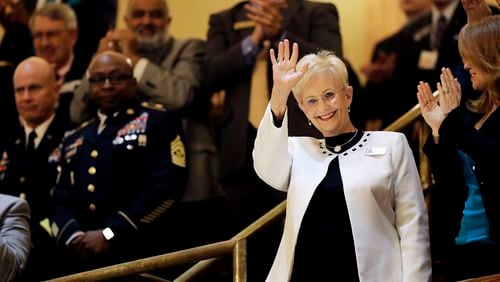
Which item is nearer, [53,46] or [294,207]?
[294,207]

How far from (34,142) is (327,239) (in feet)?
7.14

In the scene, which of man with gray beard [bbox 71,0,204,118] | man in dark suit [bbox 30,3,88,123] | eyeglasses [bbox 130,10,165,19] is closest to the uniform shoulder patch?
man with gray beard [bbox 71,0,204,118]

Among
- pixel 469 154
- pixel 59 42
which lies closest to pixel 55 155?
pixel 59 42

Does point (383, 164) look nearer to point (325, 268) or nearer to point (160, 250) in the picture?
point (325, 268)

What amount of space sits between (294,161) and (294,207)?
0.56ft

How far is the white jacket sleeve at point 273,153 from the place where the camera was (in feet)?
10.2

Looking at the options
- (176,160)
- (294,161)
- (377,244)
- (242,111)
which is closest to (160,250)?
(176,160)

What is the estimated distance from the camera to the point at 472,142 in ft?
9.78

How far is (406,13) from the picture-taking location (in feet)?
18.2

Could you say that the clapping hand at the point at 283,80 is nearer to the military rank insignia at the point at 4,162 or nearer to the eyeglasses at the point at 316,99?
the eyeglasses at the point at 316,99

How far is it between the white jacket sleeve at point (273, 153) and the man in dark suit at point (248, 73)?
1105 millimetres

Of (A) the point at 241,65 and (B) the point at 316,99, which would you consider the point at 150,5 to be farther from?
(B) the point at 316,99

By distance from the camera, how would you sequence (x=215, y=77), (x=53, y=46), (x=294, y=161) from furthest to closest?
1. (x=53, y=46)
2. (x=215, y=77)
3. (x=294, y=161)

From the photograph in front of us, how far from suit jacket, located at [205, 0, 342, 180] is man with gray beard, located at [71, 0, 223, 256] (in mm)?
182
